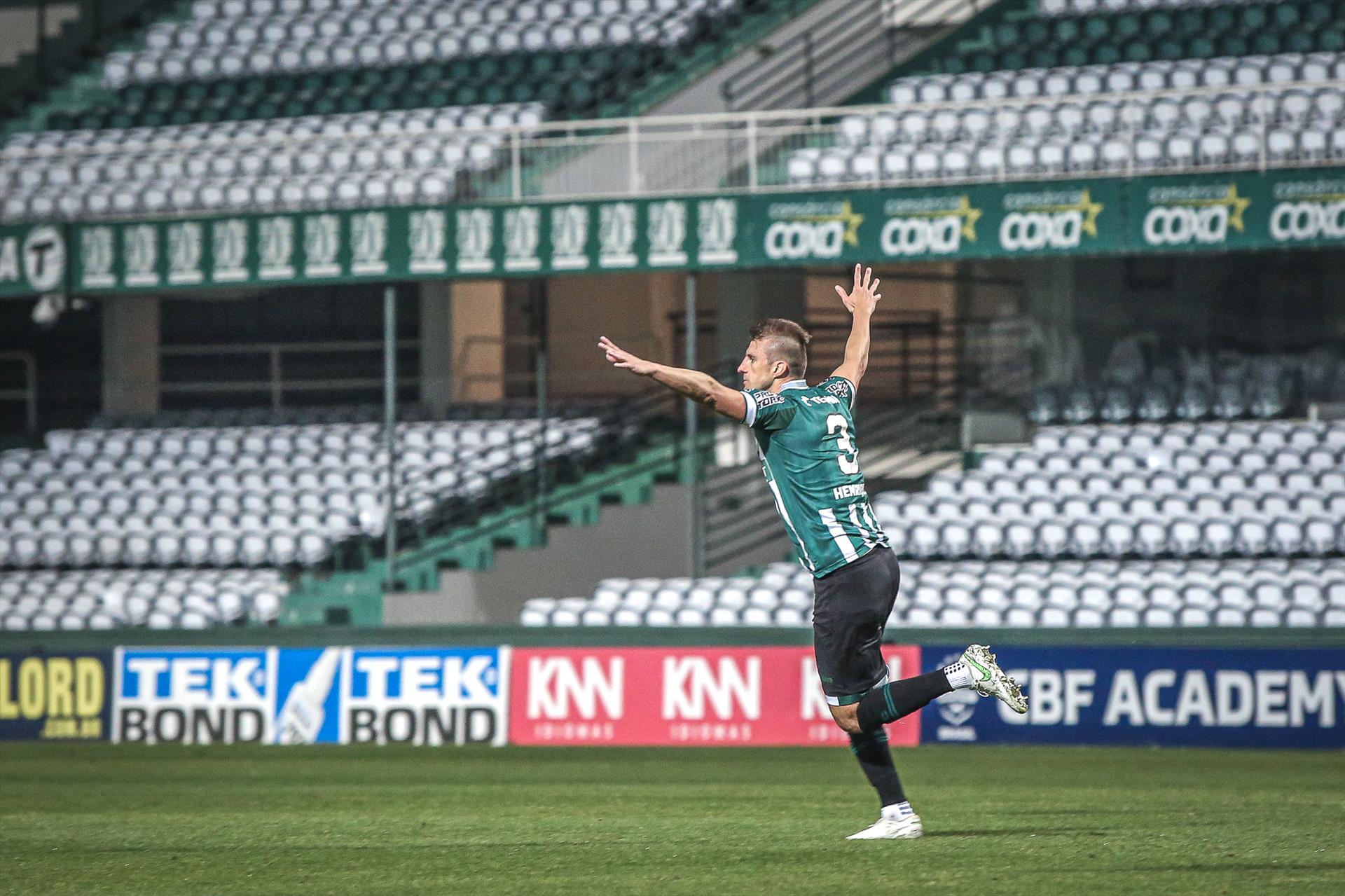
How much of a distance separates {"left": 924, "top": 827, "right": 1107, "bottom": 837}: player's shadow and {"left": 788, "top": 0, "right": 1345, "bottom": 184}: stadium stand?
35.0 feet

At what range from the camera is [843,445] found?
790cm

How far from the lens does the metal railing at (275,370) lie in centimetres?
2536

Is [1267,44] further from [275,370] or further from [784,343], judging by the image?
[784,343]

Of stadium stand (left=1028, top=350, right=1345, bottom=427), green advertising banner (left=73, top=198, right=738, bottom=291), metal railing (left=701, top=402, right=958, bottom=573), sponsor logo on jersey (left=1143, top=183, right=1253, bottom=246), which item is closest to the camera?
sponsor logo on jersey (left=1143, top=183, right=1253, bottom=246)

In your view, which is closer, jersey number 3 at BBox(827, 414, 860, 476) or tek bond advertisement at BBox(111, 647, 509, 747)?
jersey number 3 at BBox(827, 414, 860, 476)

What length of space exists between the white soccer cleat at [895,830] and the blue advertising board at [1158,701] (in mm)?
7199

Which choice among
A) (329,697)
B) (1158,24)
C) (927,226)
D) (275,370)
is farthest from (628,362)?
(275,370)

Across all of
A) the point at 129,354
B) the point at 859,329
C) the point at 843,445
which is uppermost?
the point at 129,354

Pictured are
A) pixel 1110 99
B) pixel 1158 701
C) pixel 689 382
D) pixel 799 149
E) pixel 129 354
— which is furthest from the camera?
pixel 129 354

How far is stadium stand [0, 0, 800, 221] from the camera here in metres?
22.5

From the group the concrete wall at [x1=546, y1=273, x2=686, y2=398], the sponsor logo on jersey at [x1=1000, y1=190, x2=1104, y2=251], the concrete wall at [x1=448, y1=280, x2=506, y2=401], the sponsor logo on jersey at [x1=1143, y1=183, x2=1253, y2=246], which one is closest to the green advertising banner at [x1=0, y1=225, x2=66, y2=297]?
the concrete wall at [x1=448, y1=280, x2=506, y2=401]

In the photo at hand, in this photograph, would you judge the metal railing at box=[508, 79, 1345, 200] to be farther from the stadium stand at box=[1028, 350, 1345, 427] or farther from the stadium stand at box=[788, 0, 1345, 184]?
the stadium stand at box=[1028, 350, 1345, 427]

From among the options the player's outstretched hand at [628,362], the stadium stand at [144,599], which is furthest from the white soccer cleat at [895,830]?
the stadium stand at [144,599]

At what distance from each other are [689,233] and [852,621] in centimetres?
1204
